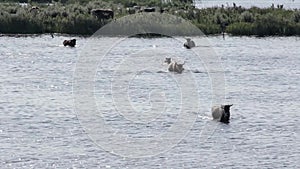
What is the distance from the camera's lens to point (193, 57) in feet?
166

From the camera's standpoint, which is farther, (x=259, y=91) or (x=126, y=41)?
(x=126, y=41)

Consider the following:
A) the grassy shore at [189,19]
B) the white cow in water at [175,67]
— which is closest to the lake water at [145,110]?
the white cow in water at [175,67]

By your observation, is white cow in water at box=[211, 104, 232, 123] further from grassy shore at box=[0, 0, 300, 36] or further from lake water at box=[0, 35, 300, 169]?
grassy shore at box=[0, 0, 300, 36]

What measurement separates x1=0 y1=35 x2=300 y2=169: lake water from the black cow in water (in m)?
10.7

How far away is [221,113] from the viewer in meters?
30.2

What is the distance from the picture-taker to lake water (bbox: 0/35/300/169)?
24.8 m

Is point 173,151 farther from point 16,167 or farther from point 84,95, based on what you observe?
point 84,95

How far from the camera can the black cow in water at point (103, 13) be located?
210 ft

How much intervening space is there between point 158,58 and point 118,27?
1244 centimetres

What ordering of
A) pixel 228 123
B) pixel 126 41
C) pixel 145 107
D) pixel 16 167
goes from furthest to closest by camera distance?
pixel 126 41
pixel 145 107
pixel 228 123
pixel 16 167

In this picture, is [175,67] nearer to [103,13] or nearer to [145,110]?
[145,110]

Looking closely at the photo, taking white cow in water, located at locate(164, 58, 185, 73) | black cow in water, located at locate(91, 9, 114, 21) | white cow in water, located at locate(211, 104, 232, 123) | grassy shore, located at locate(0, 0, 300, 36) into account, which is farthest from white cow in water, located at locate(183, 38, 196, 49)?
white cow in water, located at locate(211, 104, 232, 123)

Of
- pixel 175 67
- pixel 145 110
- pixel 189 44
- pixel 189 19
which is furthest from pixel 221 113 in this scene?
pixel 189 19

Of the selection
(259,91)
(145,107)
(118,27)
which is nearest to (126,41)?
(118,27)
